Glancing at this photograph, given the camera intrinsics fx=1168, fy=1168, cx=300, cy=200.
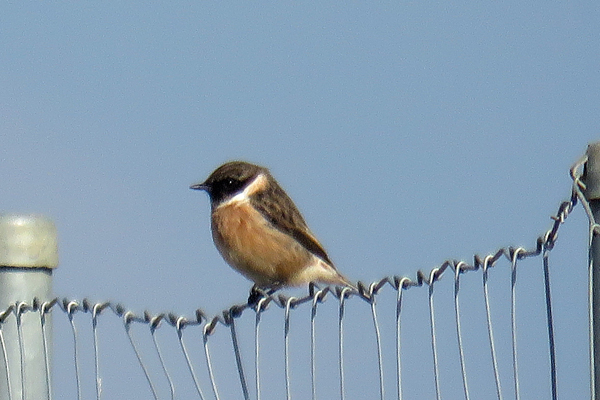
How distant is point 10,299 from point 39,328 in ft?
0.61

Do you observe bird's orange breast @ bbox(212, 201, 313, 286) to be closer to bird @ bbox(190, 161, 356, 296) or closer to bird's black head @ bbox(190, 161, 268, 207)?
bird @ bbox(190, 161, 356, 296)

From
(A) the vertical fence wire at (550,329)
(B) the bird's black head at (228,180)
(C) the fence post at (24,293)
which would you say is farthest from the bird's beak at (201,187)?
(A) the vertical fence wire at (550,329)

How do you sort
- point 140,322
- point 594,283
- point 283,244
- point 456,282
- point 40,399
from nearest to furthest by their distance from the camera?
point 594,283 < point 456,282 < point 140,322 < point 40,399 < point 283,244

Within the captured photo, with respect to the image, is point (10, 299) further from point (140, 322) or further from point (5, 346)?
point (140, 322)

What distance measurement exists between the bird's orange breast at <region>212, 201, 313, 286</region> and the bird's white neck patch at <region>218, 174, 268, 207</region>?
0.12 meters

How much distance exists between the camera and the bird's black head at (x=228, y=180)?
8328 millimetres

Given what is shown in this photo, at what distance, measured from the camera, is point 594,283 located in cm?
322

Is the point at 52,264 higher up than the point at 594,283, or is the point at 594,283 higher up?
the point at 52,264

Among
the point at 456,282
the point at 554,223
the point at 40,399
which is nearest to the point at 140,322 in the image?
the point at 40,399

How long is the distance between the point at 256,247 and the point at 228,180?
29.3 inches

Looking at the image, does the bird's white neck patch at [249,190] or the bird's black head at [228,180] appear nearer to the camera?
the bird's white neck patch at [249,190]

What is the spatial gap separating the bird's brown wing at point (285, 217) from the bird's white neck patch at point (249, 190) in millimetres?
44

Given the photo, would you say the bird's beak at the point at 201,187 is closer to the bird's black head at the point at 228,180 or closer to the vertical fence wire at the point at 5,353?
the bird's black head at the point at 228,180

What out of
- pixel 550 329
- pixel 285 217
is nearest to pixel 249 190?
pixel 285 217
